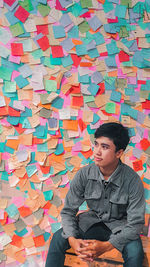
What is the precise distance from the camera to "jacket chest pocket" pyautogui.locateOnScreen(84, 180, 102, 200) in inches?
65.1

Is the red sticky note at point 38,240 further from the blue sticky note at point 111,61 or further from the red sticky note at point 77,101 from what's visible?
the blue sticky note at point 111,61

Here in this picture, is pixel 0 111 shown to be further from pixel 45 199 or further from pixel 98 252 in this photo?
pixel 98 252

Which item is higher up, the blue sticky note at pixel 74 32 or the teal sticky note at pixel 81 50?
the blue sticky note at pixel 74 32

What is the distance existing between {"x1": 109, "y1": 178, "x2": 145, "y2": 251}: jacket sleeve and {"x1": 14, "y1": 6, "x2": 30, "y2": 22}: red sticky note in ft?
3.66

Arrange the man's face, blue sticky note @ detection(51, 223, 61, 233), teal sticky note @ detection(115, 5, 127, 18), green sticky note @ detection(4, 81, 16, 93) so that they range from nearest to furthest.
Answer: the man's face
teal sticky note @ detection(115, 5, 127, 18)
green sticky note @ detection(4, 81, 16, 93)
blue sticky note @ detection(51, 223, 61, 233)

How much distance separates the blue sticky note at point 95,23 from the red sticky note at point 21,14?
0.37 m

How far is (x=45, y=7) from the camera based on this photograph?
1871 mm

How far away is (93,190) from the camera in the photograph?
1677 millimetres

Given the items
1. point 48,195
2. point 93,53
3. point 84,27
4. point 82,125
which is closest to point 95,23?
point 84,27

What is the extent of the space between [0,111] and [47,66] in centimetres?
40

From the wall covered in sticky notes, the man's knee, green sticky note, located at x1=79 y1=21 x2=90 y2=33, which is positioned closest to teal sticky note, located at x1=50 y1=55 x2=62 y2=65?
the wall covered in sticky notes

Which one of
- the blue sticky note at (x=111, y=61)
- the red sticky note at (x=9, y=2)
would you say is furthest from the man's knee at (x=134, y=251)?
the red sticky note at (x=9, y=2)

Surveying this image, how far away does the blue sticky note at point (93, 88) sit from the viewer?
1.93 meters

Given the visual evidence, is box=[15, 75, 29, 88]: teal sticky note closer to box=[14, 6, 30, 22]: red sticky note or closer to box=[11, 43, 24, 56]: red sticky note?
box=[11, 43, 24, 56]: red sticky note
